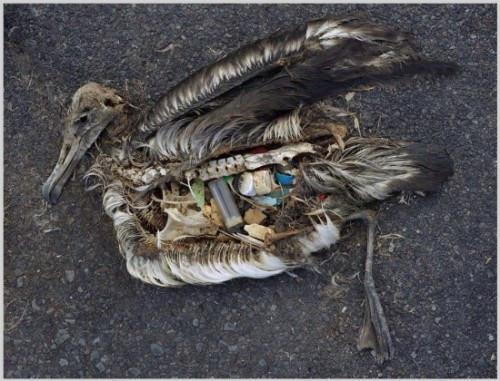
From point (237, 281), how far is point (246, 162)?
0.85 meters

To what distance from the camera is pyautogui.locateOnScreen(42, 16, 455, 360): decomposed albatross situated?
3.56 metres

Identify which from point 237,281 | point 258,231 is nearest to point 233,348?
point 237,281

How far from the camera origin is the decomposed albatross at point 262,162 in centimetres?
356

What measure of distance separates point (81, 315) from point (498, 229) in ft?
9.40

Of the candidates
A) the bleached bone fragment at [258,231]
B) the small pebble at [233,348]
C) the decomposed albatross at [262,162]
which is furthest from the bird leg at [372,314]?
the small pebble at [233,348]

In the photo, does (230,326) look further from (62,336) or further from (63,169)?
(63,169)

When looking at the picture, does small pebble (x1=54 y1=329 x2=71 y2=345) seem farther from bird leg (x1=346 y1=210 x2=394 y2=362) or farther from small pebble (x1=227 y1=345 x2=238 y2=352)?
bird leg (x1=346 y1=210 x2=394 y2=362)

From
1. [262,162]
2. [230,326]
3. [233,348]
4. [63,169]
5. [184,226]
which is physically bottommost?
[233,348]

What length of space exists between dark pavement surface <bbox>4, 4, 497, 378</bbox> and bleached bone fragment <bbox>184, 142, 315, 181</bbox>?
588mm

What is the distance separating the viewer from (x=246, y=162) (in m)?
3.65

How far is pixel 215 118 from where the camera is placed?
3588 millimetres

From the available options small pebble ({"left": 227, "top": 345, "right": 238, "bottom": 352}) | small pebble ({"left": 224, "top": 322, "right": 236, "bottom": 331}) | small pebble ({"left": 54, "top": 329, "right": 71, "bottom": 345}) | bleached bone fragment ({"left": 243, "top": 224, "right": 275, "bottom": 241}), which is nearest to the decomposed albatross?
bleached bone fragment ({"left": 243, "top": 224, "right": 275, "bottom": 241})

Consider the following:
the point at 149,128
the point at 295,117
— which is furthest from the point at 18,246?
the point at 295,117

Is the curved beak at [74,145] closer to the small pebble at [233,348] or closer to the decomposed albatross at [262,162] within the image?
the decomposed albatross at [262,162]
